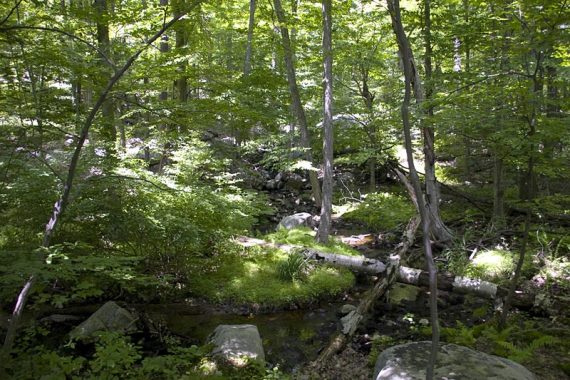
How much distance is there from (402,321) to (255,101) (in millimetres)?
4702

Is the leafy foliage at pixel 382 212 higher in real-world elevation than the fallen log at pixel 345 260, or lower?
lower

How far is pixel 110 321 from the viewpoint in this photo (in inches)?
222

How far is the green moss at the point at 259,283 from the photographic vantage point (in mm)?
7160

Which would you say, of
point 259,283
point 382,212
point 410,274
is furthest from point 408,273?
point 382,212

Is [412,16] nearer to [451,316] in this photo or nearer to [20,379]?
[451,316]

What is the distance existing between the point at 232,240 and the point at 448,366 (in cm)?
589

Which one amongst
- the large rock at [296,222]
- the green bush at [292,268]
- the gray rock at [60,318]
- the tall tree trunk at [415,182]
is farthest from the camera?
the large rock at [296,222]

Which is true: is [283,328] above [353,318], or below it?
below

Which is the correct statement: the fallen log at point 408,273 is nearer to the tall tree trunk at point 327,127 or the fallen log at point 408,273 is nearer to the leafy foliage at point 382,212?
the tall tree trunk at point 327,127

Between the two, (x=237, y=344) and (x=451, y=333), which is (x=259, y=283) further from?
(x=451, y=333)

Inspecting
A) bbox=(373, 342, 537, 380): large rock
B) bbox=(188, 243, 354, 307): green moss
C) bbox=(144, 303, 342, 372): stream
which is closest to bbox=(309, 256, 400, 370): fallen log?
bbox=(144, 303, 342, 372): stream

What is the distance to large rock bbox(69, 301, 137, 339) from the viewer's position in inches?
215

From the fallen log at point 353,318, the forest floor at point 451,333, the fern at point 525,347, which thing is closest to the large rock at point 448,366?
the fern at point 525,347

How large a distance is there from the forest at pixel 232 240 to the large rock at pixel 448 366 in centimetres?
3
